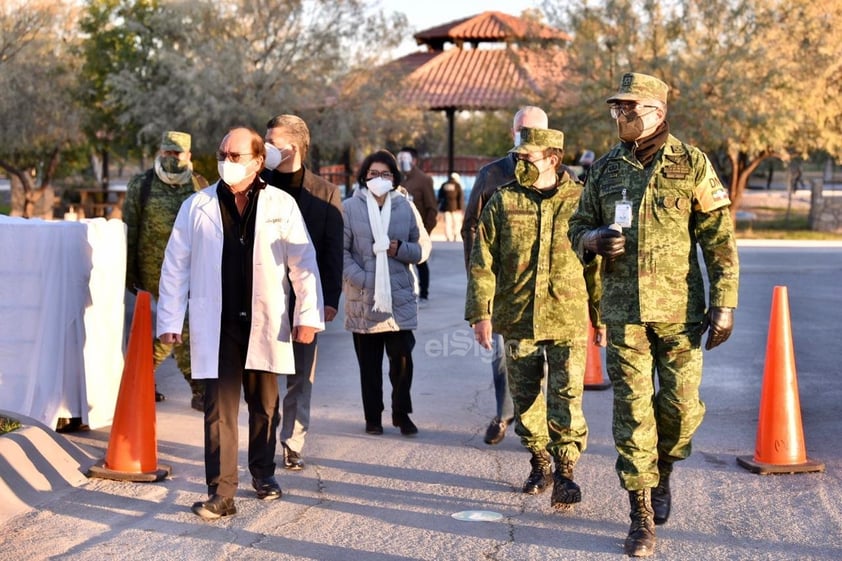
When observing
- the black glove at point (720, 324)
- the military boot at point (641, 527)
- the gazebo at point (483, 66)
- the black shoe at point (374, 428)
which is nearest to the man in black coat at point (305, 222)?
the black shoe at point (374, 428)

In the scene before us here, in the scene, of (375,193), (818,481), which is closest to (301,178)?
(375,193)

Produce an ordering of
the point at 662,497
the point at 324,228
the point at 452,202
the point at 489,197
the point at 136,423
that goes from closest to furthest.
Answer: the point at 662,497 → the point at 136,423 → the point at 324,228 → the point at 489,197 → the point at 452,202

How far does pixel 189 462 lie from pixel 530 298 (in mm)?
2271

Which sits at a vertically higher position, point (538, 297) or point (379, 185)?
point (379, 185)

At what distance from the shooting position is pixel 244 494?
6578 mm

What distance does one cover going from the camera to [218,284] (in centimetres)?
616

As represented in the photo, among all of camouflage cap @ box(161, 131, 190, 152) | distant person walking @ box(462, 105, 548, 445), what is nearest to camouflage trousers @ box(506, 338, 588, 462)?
distant person walking @ box(462, 105, 548, 445)

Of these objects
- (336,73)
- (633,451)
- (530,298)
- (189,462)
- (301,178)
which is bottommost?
(189,462)

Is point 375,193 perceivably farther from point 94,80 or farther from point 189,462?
point 94,80

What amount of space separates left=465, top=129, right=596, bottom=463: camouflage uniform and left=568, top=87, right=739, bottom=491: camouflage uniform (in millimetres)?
638

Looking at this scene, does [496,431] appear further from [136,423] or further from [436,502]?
[136,423]

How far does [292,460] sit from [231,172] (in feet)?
6.09

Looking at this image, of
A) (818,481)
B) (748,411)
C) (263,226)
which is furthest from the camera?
(748,411)

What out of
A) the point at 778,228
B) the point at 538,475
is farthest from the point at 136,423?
the point at 778,228
